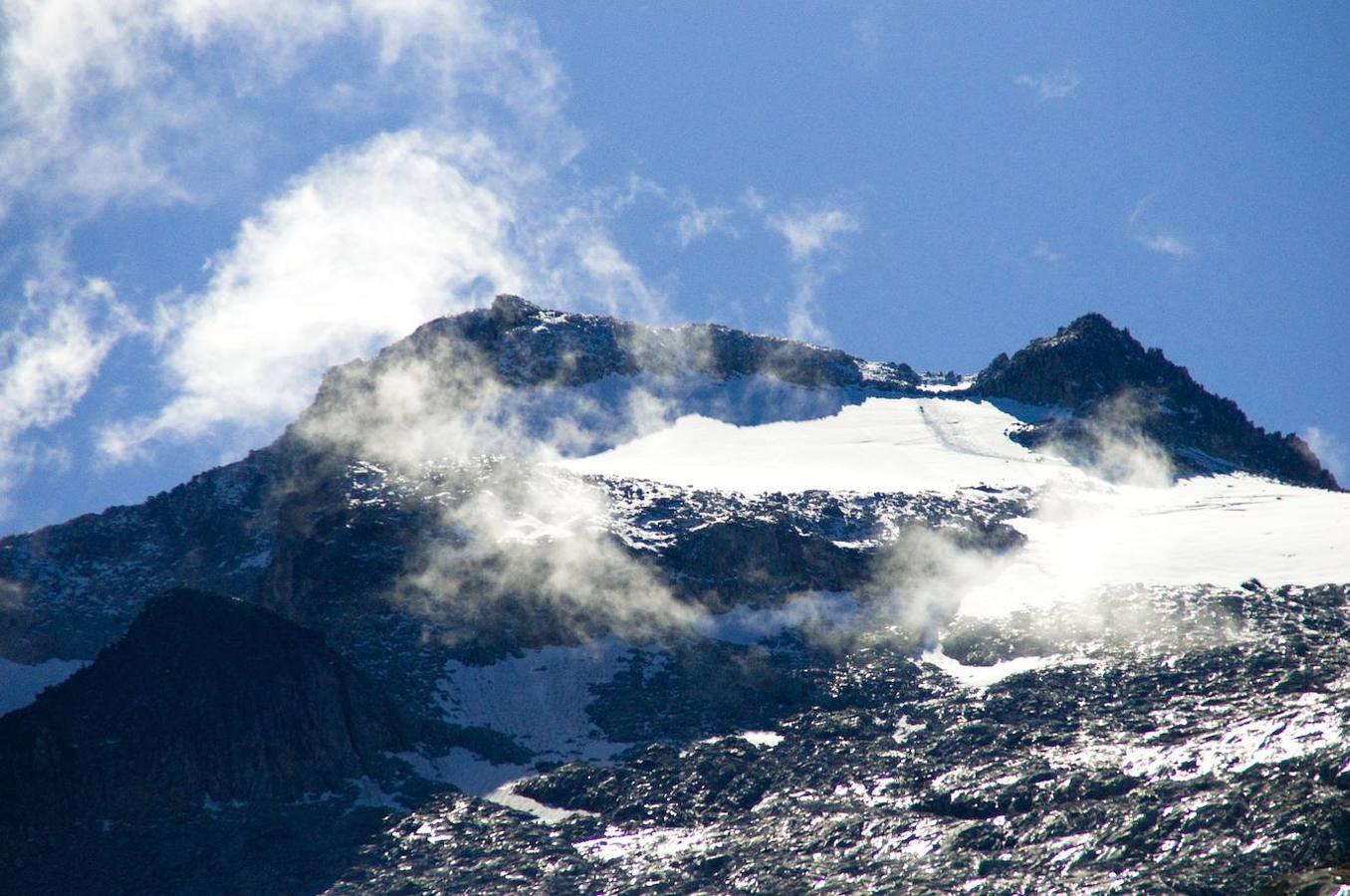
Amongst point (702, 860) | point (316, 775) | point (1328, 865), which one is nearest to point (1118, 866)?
point (1328, 865)

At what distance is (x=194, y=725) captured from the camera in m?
160

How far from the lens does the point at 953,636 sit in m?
178

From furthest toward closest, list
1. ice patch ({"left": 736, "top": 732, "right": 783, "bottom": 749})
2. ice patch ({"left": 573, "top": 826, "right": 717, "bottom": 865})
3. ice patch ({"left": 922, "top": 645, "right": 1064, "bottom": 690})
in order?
ice patch ({"left": 922, "top": 645, "right": 1064, "bottom": 690}) < ice patch ({"left": 736, "top": 732, "right": 783, "bottom": 749}) < ice patch ({"left": 573, "top": 826, "right": 717, "bottom": 865})

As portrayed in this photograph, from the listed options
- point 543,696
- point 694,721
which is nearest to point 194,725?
point 543,696

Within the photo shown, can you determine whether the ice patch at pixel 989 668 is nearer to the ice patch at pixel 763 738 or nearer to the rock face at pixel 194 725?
the ice patch at pixel 763 738

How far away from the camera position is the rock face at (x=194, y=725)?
500ft

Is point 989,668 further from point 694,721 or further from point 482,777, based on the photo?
point 482,777

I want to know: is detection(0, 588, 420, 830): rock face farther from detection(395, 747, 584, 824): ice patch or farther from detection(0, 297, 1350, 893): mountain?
detection(395, 747, 584, 824): ice patch

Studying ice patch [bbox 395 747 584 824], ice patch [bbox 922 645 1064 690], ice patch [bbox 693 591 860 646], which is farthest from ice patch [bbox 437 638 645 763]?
ice patch [bbox 922 645 1064 690]

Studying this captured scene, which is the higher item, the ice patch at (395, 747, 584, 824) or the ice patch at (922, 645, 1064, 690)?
the ice patch at (922, 645, 1064, 690)

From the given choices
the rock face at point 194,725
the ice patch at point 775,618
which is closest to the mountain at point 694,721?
the rock face at point 194,725

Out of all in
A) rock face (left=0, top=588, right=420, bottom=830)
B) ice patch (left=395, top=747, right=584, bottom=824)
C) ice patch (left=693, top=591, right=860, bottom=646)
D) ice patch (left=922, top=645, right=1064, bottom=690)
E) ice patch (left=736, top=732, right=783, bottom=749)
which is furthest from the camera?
ice patch (left=693, top=591, right=860, bottom=646)

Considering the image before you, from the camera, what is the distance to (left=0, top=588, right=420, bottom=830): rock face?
15250cm

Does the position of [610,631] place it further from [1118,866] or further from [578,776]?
[1118,866]
